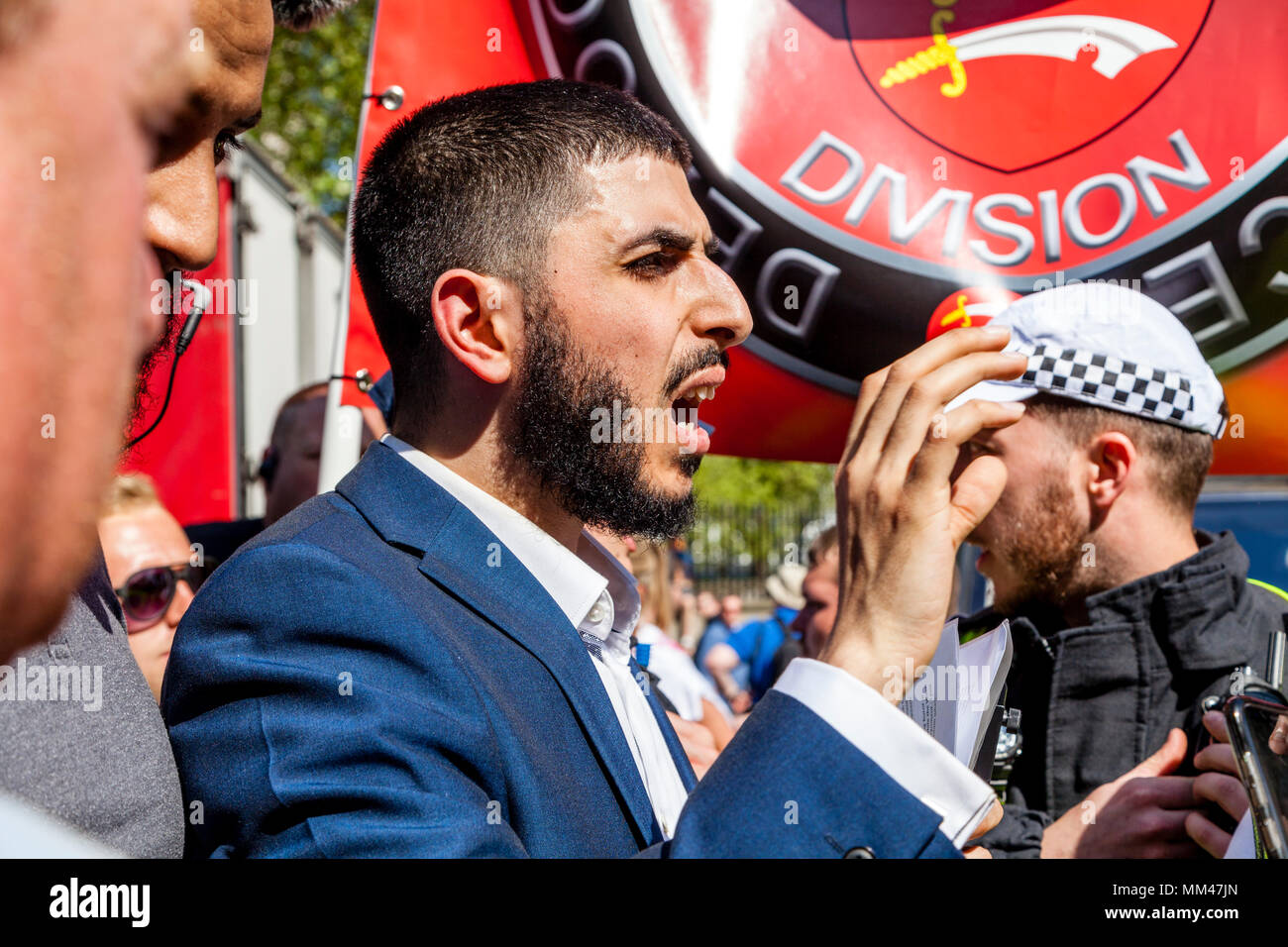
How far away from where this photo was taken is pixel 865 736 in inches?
48.0

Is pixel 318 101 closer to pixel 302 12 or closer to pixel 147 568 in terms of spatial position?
pixel 147 568

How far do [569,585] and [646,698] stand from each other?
0.31m

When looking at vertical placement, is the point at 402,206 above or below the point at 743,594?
above

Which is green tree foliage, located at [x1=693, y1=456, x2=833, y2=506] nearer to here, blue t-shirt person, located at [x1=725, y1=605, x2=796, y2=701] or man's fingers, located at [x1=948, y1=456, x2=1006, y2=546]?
blue t-shirt person, located at [x1=725, y1=605, x2=796, y2=701]

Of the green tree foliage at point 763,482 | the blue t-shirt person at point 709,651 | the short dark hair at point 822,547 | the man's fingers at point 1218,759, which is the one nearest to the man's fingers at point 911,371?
the man's fingers at point 1218,759

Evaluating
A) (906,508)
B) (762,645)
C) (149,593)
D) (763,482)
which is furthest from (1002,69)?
(763,482)

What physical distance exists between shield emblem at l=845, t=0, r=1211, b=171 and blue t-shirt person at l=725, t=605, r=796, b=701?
3755 mm

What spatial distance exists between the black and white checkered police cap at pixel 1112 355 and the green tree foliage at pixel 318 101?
13.3 meters

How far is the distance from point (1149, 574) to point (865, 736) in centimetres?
129

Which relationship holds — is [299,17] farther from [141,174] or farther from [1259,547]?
[1259,547]

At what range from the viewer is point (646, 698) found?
6.03 feet

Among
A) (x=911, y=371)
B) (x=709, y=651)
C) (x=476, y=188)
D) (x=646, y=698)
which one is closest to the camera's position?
(x=911, y=371)
